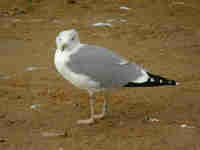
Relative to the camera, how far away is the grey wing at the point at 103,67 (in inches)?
191

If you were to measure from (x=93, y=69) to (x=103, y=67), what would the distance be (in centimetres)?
10

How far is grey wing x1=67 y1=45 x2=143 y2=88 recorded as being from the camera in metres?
4.86

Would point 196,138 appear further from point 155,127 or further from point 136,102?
point 136,102

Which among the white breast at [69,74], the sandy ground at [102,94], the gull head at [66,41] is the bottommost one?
the sandy ground at [102,94]

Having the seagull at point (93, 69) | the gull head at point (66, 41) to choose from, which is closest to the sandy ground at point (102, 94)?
the seagull at point (93, 69)

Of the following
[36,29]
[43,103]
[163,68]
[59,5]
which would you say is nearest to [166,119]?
[43,103]

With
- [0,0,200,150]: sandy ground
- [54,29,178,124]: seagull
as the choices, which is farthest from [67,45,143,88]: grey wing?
[0,0,200,150]: sandy ground

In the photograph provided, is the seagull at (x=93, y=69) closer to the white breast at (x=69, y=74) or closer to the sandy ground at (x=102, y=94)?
the white breast at (x=69, y=74)

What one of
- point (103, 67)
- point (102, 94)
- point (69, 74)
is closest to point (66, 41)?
point (69, 74)

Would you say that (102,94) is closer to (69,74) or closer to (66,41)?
(69,74)

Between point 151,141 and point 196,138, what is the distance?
1.33ft

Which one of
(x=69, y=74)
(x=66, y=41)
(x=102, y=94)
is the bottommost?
(x=102, y=94)

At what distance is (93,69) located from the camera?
16.0ft

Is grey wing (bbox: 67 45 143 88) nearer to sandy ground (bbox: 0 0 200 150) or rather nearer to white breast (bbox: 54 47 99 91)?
white breast (bbox: 54 47 99 91)
